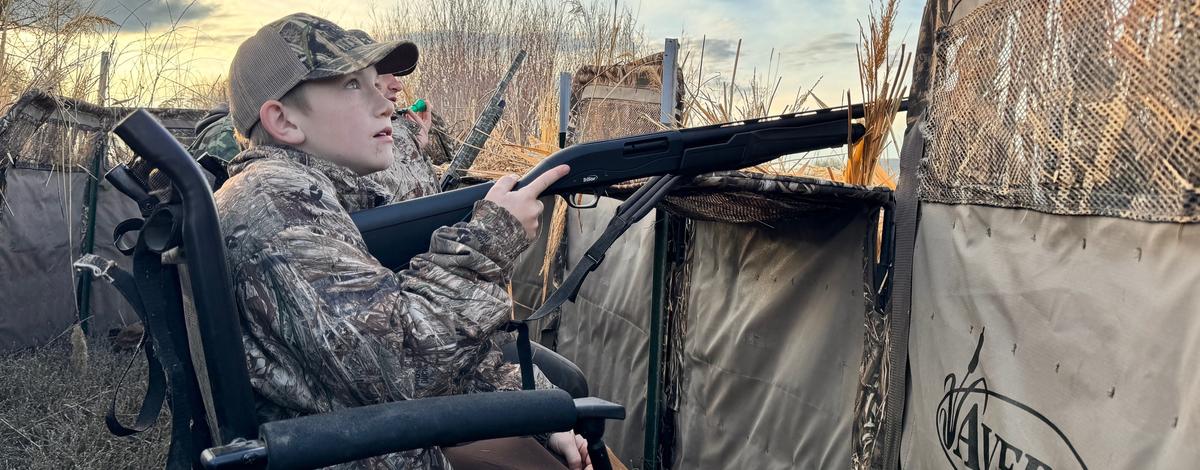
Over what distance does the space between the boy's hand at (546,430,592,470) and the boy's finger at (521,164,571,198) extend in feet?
2.22

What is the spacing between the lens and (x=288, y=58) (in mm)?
1931

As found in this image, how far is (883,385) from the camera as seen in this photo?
2225mm

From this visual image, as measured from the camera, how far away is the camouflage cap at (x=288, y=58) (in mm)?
1929

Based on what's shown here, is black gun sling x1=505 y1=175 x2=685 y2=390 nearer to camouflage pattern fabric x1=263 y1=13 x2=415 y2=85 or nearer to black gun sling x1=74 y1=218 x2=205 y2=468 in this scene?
camouflage pattern fabric x1=263 y1=13 x2=415 y2=85

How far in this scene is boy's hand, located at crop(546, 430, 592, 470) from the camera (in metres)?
2.35

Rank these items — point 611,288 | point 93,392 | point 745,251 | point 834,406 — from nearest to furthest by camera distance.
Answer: point 834,406 < point 745,251 < point 611,288 < point 93,392

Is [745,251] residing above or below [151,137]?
below

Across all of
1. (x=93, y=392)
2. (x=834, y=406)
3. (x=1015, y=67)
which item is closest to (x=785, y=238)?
(x=834, y=406)

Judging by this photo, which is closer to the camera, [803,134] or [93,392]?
[803,134]

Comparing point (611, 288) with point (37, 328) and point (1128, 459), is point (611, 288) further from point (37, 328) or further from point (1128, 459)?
point (37, 328)

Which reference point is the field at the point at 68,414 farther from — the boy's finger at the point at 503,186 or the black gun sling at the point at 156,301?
the boy's finger at the point at 503,186

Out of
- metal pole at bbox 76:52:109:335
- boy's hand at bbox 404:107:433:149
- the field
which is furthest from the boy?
metal pole at bbox 76:52:109:335

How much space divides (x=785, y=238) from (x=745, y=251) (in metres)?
0.28

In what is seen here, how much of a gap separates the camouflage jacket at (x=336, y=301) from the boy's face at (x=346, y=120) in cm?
10
